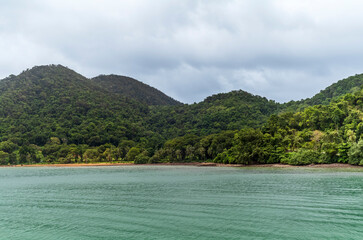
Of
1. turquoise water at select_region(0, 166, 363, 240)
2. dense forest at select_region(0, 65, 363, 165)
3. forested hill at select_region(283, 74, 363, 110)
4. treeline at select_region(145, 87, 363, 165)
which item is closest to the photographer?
turquoise water at select_region(0, 166, 363, 240)

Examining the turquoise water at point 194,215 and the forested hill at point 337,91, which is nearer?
the turquoise water at point 194,215

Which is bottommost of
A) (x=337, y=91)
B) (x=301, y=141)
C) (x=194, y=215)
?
(x=194, y=215)

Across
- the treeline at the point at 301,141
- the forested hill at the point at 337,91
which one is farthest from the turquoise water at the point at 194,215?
the forested hill at the point at 337,91

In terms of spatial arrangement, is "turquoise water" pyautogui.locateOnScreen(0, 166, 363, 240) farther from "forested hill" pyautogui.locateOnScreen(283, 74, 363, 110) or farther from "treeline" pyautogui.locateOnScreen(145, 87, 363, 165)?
"forested hill" pyautogui.locateOnScreen(283, 74, 363, 110)

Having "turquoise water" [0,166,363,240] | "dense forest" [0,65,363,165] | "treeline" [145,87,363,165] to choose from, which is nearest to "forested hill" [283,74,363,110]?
"dense forest" [0,65,363,165]

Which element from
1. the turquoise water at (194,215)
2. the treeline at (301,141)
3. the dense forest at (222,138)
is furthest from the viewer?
the dense forest at (222,138)

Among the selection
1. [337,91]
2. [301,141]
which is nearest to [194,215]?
[301,141]

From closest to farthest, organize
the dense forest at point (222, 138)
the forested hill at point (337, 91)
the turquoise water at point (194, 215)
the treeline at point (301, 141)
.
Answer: the turquoise water at point (194, 215) < the treeline at point (301, 141) < the dense forest at point (222, 138) < the forested hill at point (337, 91)

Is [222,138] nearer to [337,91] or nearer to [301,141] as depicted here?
[301,141]

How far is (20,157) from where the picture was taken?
12925 cm

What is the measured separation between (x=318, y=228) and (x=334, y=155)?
6411 centimetres

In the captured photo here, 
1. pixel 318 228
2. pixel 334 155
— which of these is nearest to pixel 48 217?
pixel 318 228

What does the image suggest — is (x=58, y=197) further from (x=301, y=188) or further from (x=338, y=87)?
(x=338, y=87)

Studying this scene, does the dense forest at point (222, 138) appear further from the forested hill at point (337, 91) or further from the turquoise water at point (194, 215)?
the turquoise water at point (194, 215)
